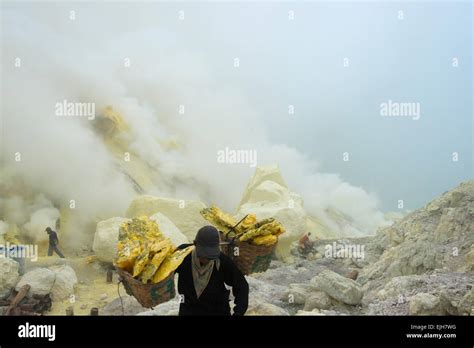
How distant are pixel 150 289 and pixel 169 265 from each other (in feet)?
0.70

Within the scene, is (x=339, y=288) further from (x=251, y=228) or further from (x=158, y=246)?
(x=158, y=246)

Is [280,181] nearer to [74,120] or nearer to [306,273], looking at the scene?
[306,273]

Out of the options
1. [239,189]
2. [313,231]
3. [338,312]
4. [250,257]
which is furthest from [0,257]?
[313,231]

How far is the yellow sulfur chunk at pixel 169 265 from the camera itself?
2979mm

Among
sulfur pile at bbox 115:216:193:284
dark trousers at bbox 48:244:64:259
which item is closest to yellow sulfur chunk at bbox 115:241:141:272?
sulfur pile at bbox 115:216:193:284

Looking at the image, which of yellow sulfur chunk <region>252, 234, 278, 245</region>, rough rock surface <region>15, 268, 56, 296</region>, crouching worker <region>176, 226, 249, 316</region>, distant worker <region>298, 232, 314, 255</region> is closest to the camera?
crouching worker <region>176, 226, 249, 316</region>

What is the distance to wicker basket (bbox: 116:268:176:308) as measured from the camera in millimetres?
3057

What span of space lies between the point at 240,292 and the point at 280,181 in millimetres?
6478

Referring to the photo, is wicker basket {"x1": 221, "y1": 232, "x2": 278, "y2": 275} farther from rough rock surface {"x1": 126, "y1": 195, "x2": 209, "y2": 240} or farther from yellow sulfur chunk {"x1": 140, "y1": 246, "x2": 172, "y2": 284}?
rough rock surface {"x1": 126, "y1": 195, "x2": 209, "y2": 240}

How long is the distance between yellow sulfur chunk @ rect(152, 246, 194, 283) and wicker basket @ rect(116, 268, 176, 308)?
36 millimetres

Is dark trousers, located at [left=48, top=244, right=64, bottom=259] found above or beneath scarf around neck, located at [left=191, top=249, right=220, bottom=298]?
beneath

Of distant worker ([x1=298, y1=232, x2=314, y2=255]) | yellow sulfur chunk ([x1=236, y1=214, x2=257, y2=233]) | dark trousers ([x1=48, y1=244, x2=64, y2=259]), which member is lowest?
distant worker ([x1=298, y1=232, x2=314, y2=255])

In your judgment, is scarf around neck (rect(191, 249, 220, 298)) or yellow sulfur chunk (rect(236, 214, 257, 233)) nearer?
scarf around neck (rect(191, 249, 220, 298))

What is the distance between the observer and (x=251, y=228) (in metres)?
3.66
